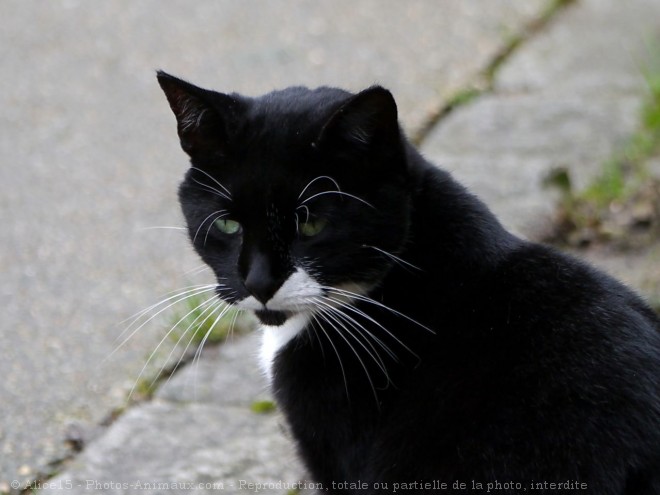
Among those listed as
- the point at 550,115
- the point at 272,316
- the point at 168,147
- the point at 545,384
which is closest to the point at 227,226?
the point at 272,316

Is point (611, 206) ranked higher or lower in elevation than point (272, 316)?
higher

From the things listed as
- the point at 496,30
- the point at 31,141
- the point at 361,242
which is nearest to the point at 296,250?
the point at 361,242

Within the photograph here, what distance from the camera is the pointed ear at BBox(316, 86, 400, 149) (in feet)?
6.18

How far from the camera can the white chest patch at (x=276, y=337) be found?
214cm

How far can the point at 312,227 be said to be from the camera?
1.99 meters

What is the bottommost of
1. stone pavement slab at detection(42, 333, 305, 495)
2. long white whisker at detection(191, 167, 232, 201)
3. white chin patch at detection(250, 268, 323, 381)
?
A: stone pavement slab at detection(42, 333, 305, 495)

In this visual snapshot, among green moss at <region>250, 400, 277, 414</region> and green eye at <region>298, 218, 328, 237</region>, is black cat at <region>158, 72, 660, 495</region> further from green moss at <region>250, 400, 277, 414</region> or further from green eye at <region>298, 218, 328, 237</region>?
green moss at <region>250, 400, 277, 414</region>

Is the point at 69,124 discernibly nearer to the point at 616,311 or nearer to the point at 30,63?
the point at 30,63

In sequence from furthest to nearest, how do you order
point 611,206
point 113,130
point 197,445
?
point 113,130
point 611,206
point 197,445

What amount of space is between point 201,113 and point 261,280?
1.15 ft

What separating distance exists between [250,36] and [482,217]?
3.17 metres

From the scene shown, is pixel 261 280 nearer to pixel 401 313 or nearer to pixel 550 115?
pixel 401 313

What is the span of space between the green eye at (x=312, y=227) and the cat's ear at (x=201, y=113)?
22 cm

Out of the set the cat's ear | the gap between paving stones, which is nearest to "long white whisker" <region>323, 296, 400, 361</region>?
the cat's ear
